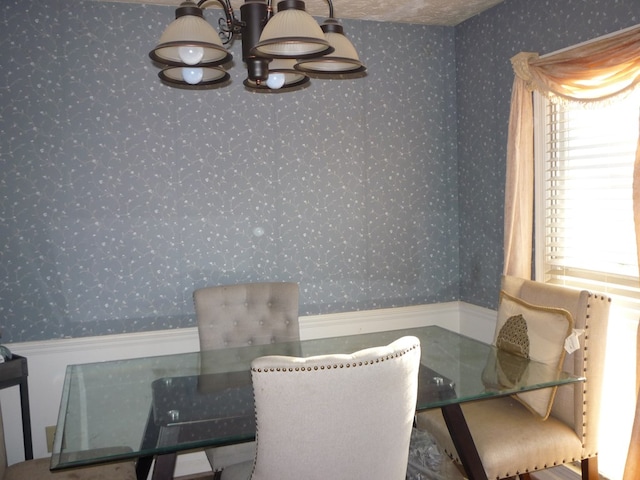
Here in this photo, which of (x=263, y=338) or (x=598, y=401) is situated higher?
(x=263, y=338)

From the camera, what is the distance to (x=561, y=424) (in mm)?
2285

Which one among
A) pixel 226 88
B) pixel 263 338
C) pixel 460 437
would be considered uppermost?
pixel 226 88

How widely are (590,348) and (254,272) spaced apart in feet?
5.97

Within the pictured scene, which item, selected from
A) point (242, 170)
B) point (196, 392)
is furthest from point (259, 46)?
point (242, 170)

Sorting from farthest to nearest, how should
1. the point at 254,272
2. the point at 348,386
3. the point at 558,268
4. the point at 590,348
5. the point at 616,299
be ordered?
the point at 254,272 → the point at 558,268 → the point at 616,299 → the point at 590,348 → the point at 348,386

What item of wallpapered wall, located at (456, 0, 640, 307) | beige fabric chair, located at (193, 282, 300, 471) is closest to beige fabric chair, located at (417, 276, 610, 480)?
beige fabric chair, located at (193, 282, 300, 471)

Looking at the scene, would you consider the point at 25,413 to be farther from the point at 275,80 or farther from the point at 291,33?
the point at 291,33

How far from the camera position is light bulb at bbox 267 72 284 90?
72.5 inches

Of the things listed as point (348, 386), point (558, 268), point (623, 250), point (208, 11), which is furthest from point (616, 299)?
point (208, 11)

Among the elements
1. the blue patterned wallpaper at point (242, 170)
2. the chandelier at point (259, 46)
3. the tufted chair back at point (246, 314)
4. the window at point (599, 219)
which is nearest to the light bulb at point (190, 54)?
the chandelier at point (259, 46)

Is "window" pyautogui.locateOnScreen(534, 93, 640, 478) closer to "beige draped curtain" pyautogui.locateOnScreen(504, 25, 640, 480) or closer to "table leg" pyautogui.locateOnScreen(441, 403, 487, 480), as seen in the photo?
"beige draped curtain" pyautogui.locateOnScreen(504, 25, 640, 480)

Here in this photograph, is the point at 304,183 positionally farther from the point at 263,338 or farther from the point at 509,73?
the point at 509,73

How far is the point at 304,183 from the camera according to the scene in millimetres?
3287

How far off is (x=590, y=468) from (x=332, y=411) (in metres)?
1.48
